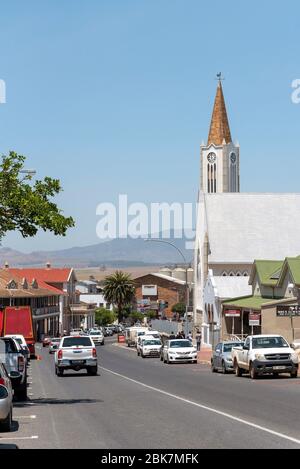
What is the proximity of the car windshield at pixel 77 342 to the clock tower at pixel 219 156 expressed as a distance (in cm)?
9845

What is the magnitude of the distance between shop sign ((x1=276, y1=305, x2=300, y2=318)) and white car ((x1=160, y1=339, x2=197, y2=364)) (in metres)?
6.23

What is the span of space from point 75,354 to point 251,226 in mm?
60037

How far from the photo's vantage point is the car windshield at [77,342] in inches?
1535

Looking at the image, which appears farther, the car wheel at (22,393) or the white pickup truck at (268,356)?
the white pickup truck at (268,356)

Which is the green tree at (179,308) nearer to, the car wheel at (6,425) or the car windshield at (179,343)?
the car windshield at (179,343)

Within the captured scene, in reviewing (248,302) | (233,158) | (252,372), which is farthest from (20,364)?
(233,158)

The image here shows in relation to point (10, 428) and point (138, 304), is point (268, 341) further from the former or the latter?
point (138, 304)

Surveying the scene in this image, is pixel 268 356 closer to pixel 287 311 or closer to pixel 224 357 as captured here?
pixel 224 357

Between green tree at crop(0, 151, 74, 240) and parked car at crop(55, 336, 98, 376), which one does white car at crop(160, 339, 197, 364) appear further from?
green tree at crop(0, 151, 74, 240)

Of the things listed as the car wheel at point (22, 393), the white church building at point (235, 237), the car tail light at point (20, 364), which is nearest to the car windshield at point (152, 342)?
the white church building at point (235, 237)

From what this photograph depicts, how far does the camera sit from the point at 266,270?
70.9 m
